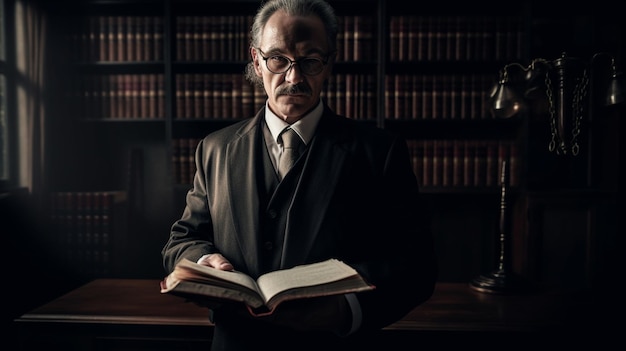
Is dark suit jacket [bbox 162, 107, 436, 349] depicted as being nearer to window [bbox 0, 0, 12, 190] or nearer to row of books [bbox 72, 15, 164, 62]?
row of books [bbox 72, 15, 164, 62]

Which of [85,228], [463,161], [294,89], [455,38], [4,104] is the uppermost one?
[455,38]

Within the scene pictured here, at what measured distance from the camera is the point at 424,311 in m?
1.71

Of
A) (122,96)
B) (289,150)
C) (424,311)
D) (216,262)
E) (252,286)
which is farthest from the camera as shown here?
(122,96)

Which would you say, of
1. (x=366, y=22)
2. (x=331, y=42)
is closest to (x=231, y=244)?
(x=331, y=42)

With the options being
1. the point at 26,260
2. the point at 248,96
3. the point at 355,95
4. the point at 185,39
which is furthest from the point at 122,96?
the point at 355,95

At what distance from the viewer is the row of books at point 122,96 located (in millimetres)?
2602

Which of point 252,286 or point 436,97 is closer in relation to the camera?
point 252,286

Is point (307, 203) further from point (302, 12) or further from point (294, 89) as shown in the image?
point (302, 12)

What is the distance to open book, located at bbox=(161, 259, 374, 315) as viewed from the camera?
2.56ft

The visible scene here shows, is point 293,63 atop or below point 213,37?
below

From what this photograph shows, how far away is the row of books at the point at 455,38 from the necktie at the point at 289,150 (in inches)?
62.7

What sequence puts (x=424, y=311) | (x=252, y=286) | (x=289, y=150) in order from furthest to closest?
1. (x=424, y=311)
2. (x=289, y=150)
3. (x=252, y=286)

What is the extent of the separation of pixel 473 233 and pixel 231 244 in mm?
2153

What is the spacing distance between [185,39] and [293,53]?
1706 millimetres
